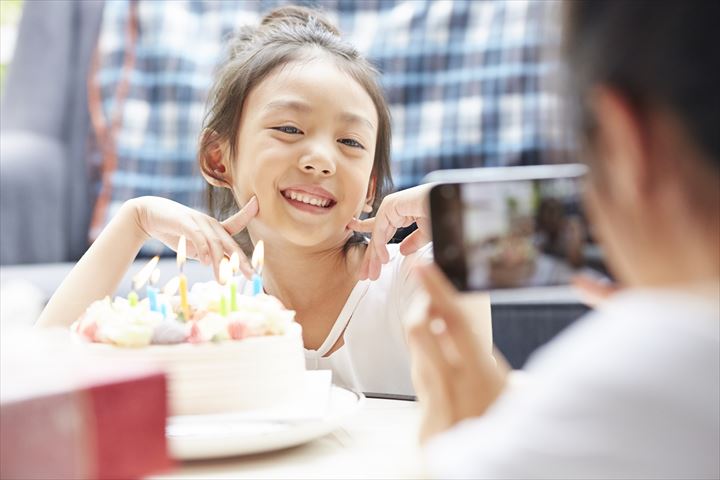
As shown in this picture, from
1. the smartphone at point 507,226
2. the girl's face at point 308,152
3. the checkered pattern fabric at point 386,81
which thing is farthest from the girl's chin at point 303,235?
the checkered pattern fabric at point 386,81

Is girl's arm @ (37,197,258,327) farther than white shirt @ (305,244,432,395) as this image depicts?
No

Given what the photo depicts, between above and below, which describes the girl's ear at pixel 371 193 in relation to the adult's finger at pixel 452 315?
above

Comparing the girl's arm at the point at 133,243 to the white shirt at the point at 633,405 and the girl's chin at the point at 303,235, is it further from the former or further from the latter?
the white shirt at the point at 633,405

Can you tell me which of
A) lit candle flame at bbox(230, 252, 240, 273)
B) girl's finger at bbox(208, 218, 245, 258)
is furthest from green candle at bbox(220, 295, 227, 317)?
girl's finger at bbox(208, 218, 245, 258)

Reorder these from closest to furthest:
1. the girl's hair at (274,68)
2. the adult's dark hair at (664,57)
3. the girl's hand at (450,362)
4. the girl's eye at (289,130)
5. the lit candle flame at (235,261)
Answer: the adult's dark hair at (664,57) → the girl's hand at (450,362) → the lit candle flame at (235,261) → the girl's eye at (289,130) → the girl's hair at (274,68)

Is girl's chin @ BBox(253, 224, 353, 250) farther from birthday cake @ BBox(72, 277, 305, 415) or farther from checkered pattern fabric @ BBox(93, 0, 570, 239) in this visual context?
checkered pattern fabric @ BBox(93, 0, 570, 239)

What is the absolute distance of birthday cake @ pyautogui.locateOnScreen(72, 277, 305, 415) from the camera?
2.72ft

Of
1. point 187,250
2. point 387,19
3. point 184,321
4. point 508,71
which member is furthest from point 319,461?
point 387,19

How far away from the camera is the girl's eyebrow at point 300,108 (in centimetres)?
139

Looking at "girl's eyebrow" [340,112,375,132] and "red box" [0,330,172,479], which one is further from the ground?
"girl's eyebrow" [340,112,375,132]

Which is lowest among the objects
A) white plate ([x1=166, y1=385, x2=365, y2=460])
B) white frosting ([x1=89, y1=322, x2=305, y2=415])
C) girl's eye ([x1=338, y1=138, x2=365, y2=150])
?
white plate ([x1=166, y1=385, x2=365, y2=460])

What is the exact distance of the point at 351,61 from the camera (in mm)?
1539

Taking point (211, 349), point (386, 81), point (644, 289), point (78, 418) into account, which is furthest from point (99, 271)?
point (386, 81)

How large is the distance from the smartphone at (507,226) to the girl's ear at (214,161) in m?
1.01
